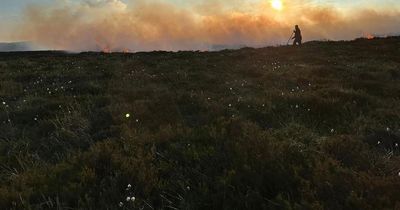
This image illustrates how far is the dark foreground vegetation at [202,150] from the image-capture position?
5.74m

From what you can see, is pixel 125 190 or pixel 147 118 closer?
pixel 125 190

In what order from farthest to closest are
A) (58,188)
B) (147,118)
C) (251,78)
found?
(251,78)
(147,118)
(58,188)

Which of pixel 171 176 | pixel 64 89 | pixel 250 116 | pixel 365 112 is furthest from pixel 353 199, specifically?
pixel 64 89

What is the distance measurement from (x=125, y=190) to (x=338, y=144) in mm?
3858

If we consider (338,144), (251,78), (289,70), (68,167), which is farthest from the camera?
(289,70)

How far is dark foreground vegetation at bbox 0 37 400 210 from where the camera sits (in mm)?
5742

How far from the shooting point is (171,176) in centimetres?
649

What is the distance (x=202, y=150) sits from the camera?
24.6 feet

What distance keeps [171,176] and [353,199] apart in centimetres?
263

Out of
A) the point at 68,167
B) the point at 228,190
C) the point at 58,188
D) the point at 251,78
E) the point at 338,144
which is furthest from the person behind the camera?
the point at 251,78

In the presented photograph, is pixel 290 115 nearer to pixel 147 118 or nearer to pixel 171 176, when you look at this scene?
pixel 147 118

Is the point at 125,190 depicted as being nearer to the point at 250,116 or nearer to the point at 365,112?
the point at 250,116

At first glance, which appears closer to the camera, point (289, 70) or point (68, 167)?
point (68, 167)

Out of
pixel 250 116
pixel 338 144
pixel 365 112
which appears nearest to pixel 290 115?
pixel 250 116
